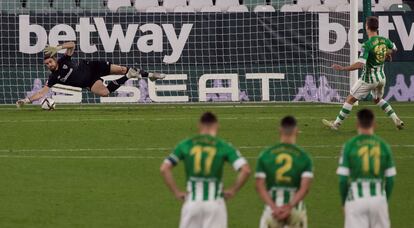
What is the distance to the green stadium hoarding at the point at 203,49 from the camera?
29281 mm

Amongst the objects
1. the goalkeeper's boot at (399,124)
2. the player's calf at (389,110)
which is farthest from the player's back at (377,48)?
the goalkeeper's boot at (399,124)

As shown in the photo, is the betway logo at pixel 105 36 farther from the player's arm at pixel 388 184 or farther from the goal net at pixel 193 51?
the player's arm at pixel 388 184

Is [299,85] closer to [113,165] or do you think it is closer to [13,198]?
[113,165]

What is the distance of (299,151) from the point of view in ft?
33.5

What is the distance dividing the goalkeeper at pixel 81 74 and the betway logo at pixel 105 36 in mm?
2503

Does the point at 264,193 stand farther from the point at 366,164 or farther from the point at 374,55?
the point at 374,55

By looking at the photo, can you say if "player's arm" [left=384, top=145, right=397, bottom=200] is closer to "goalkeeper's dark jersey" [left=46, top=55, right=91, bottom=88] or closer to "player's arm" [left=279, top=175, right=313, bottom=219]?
"player's arm" [left=279, top=175, right=313, bottom=219]

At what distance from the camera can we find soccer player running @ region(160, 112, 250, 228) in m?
10.2

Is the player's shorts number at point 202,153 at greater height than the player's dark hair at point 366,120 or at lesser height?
lesser

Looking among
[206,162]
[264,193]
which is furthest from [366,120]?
[206,162]

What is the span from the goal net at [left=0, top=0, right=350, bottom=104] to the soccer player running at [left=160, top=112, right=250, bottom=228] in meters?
19.1

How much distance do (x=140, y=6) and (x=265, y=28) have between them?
3.62 metres

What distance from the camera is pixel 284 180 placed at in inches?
403

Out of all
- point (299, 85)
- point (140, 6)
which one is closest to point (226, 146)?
point (299, 85)
